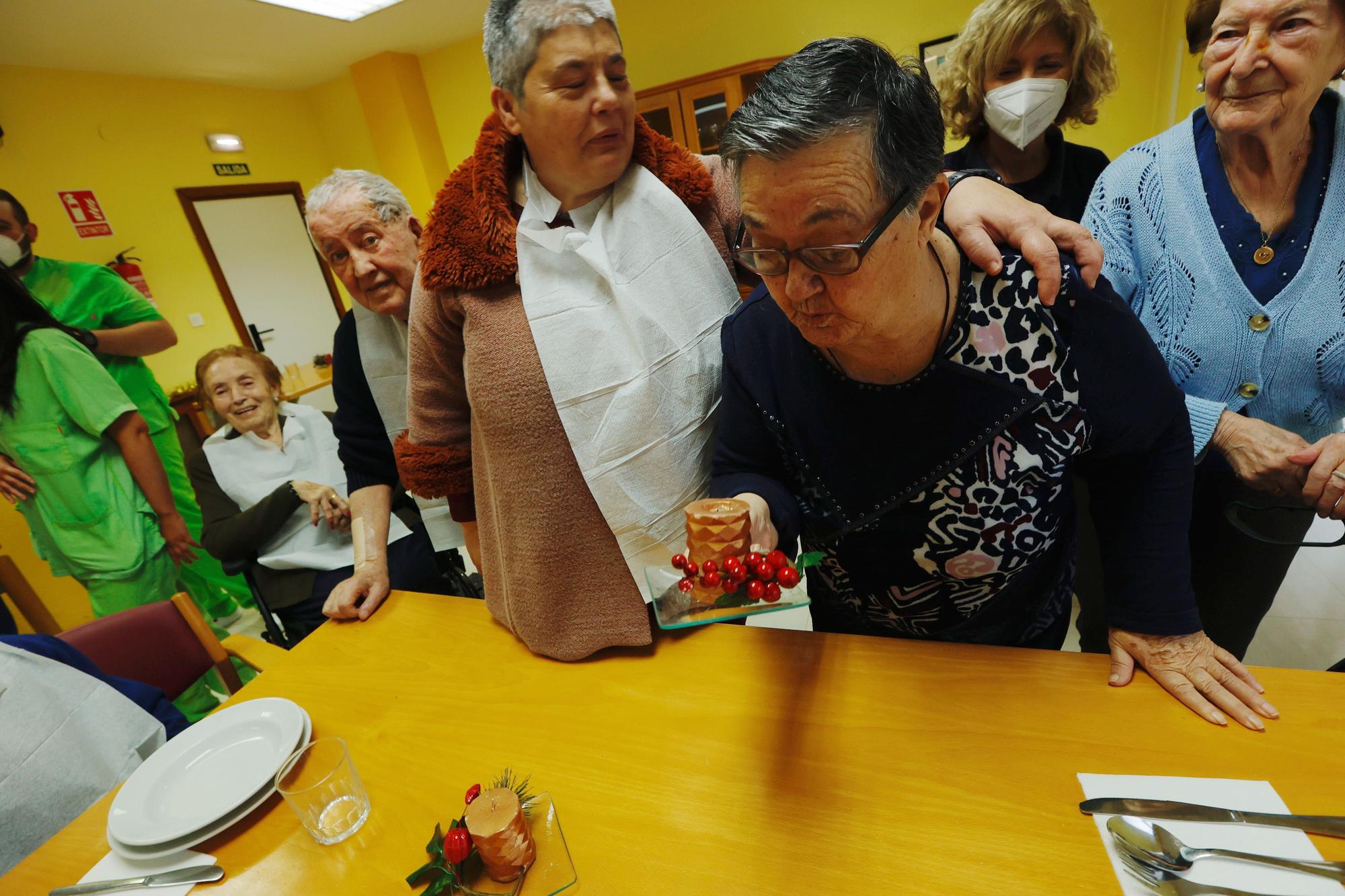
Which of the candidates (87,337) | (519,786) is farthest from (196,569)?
(519,786)

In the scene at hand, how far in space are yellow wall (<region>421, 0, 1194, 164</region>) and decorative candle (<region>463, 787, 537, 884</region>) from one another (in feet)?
14.4

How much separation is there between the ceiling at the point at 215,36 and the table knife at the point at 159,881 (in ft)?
15.5

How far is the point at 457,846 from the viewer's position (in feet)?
2.64

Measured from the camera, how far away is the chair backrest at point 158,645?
1.60 metres

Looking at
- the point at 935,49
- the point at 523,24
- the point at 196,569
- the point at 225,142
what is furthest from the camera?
the point at 225,142

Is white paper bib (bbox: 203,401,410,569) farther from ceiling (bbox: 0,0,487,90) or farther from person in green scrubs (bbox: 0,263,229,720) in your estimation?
ceiling (bbox: 0,0,487,90)

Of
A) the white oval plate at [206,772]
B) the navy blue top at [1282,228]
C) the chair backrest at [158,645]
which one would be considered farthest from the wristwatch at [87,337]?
the navy blue top at [1282,228]

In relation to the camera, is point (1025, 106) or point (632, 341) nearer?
point (632, 341)

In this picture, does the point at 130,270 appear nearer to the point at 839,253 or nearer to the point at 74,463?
the point at 74,463

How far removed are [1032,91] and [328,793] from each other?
6.80ft

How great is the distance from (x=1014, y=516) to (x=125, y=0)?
5.19 m

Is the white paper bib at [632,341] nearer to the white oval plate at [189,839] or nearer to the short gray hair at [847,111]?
the short gray hair at [847,111]

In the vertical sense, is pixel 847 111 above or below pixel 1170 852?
above

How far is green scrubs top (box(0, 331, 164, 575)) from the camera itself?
7.21ft
